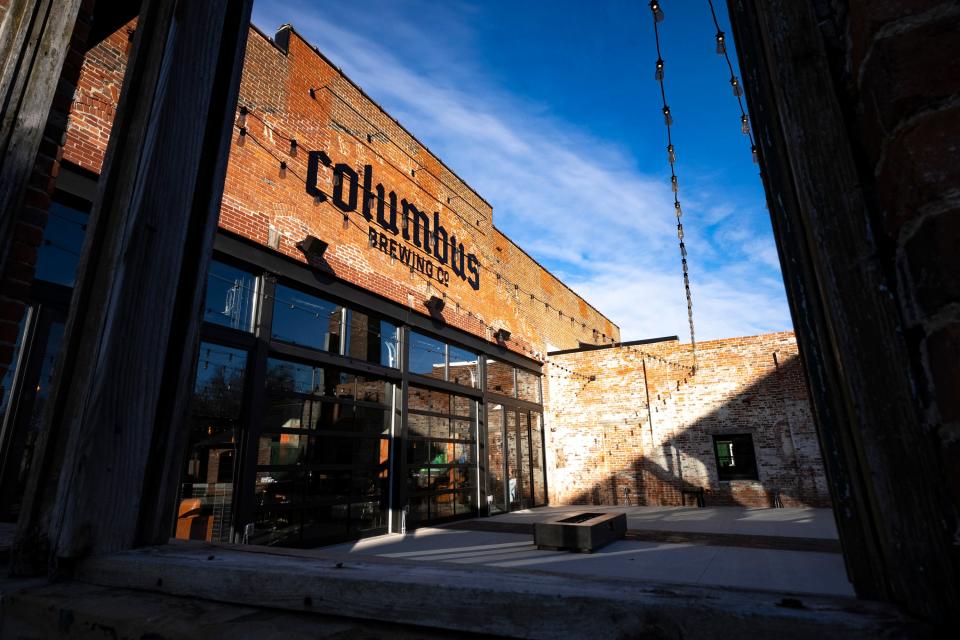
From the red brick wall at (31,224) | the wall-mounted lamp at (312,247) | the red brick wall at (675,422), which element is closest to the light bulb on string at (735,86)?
the red brick wall at (31,224)

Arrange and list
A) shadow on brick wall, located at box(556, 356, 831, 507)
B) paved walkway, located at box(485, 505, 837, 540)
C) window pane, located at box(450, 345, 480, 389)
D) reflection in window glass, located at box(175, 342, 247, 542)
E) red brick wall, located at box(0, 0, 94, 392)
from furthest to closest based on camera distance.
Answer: shadow on brick wall, located at box(556, 356, 831, 507) → window pane, located at box(450, 345, 480, 389) → paved walkway, located at box(485, 505, 837, 540) → reflection in window glass, located at box(175, 342, 247, 542) → red brick wall, located at box(0, 0, 94, 392)

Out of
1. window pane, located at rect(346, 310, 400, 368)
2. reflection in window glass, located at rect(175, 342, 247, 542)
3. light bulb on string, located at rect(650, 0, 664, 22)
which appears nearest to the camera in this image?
light bulb on string, located at rect(650, 0, 664, 22)

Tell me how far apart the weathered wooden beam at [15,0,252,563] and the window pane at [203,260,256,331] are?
5.13 meters

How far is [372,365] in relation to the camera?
28.5 ft

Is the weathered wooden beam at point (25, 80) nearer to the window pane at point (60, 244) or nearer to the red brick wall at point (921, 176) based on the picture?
the red brick wall at point (921, 176)

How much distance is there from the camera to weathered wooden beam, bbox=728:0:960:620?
59 cm

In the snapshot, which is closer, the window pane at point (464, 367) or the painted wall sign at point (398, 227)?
the painted wall sign at point (398, 227)

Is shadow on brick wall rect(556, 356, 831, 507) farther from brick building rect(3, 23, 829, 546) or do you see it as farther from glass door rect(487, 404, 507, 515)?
glass door rect(487, 404, 507, 515)

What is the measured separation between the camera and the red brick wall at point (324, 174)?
552 cm

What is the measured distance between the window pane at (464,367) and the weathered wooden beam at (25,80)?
372 inches

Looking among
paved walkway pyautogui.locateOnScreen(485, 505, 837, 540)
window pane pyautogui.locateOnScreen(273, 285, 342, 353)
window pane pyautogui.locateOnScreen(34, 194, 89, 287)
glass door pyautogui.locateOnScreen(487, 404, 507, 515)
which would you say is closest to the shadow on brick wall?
paved walkway pyautogui.locateOnScreen(485, 505, 837, 540)

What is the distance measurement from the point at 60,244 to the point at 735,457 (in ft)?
46.0

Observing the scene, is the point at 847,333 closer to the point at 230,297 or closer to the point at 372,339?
the point at 230,297

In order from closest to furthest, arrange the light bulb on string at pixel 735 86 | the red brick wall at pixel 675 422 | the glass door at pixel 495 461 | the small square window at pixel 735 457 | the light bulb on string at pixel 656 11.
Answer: the light bulb on string at pixel 656 11
the light bulb on string at pixel 735 86
the glass door at pixel 495 461
the red brick wall at pixel 675 422
the small square window at pixel 735 457
